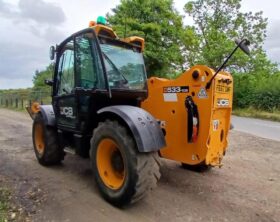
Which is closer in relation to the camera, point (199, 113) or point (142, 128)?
point (142, 128)

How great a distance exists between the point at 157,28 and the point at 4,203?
69.7 ft

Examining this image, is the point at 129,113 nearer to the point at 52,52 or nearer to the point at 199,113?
the point at 199,113

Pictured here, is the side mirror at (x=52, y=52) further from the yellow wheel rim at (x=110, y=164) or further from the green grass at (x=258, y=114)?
the green grass at (x=258, y=114)

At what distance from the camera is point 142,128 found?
454cm

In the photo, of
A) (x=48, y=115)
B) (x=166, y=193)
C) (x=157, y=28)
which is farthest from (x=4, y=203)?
(x=157, y=28)

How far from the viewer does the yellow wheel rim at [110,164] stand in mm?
4957

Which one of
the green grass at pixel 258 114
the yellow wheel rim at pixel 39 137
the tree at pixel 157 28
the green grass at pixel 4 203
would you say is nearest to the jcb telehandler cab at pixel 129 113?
the yellow wheel rim at pixel 39 137

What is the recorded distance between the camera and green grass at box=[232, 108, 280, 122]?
19909mm

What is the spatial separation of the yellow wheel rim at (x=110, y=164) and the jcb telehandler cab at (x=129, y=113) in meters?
0.01

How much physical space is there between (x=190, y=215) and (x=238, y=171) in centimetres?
237

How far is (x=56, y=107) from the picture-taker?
655cm

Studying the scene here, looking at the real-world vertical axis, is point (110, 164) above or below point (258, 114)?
above

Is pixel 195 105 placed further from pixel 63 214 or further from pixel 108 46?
pixel 63 214

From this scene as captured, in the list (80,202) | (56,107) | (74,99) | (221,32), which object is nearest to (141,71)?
(74,99)
